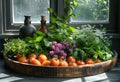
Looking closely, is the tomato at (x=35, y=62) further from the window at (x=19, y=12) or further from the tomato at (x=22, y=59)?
the window at (x=19, y=12)

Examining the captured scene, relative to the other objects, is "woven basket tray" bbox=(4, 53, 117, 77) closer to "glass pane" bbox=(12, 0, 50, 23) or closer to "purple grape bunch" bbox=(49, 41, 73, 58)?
"purple grape bunch" bbox=(49, 41, 73, 58)

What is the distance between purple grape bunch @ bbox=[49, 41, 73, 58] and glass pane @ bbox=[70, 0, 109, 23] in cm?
42

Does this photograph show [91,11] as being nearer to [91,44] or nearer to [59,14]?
[59,14]

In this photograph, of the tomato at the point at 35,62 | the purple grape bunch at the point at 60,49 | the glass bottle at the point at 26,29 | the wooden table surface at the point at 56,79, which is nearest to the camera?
the wooden table surface at the point at 56,79

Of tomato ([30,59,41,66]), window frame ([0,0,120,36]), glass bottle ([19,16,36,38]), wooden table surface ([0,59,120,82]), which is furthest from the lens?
window frame ([0,0,120,36])

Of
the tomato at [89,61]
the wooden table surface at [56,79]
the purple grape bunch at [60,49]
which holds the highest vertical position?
the purple grape bunch at [60,49]

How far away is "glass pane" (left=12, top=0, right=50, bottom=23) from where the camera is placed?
92.7 inches

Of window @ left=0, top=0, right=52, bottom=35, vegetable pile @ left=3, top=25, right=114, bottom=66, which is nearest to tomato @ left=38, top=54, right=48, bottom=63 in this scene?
vegetable pile @ left=3, top=25, right=114, bottom=66

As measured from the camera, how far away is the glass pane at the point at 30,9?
235cm

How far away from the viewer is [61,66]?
5.88 ft

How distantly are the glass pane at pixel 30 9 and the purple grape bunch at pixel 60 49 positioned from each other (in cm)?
43

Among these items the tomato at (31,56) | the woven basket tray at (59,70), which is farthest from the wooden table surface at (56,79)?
the tomato at (31,56)

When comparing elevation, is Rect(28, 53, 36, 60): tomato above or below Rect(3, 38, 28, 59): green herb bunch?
below

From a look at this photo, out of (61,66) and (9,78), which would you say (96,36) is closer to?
(61,66)
